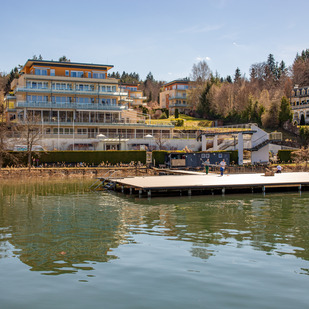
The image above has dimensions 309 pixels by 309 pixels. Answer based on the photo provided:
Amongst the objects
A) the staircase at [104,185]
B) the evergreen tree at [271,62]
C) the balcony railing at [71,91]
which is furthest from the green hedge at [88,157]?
the evergreen tree at [271,62]

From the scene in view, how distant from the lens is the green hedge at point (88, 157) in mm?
53688

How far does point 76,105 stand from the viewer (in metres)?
74.4

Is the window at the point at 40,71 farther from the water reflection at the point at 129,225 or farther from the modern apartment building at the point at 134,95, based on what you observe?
the water reflection at the point at 129,225

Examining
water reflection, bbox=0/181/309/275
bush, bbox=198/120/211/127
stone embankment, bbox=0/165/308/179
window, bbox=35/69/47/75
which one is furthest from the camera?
bush, bbox=198/120/211/127

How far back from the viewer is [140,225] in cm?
1972

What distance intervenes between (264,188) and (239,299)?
23305 mm

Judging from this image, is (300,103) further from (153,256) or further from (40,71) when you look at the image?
(153,256)

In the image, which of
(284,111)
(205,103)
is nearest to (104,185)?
(284,111)

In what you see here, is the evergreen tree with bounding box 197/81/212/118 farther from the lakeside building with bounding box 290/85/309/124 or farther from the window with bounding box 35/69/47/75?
the window with bounding box 35/69/47/75

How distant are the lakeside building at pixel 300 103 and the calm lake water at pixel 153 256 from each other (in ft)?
231

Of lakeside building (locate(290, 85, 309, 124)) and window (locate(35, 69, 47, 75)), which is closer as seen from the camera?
window (locate(35, 69, 47, 75))

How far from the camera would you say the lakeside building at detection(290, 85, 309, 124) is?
3521 inches

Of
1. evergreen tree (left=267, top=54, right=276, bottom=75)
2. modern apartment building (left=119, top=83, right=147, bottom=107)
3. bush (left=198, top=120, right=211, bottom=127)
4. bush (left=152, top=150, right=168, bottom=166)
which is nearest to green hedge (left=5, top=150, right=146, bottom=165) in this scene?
bush (left=152, top=150, right=168, bottom=166)

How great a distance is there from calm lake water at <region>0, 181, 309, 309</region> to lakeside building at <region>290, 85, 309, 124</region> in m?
70.5
